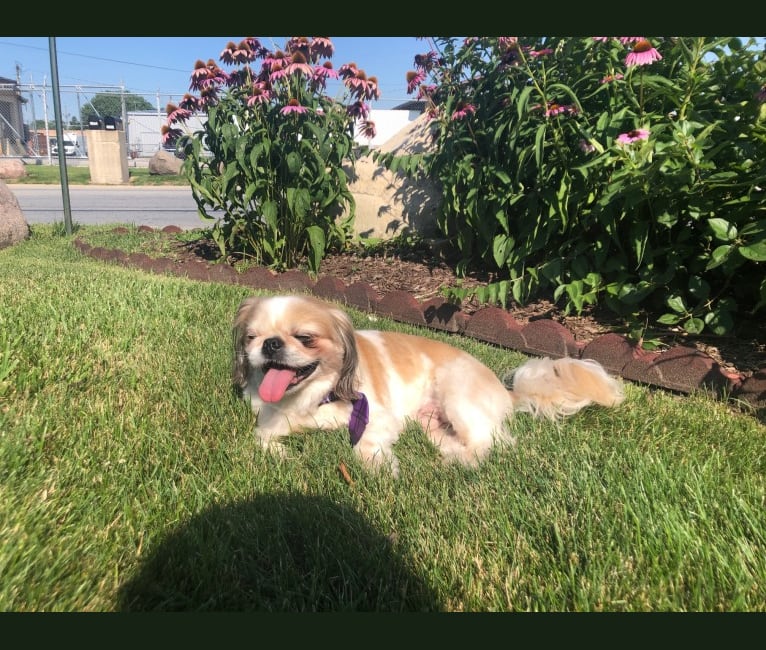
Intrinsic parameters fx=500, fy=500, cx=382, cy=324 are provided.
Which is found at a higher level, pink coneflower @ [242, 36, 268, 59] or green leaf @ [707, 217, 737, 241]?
pink coneflower @ [242, 36, 268, 59]

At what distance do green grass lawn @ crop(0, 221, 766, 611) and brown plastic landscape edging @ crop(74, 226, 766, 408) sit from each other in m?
0.25

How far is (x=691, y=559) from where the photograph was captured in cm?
162

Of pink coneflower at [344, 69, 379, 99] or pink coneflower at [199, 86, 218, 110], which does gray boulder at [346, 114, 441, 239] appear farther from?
pink coneflower at [199, 86, 218, 110]

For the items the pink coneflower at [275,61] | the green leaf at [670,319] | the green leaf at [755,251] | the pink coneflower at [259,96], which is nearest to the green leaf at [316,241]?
the pink coneflower at [259,96]

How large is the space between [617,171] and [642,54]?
0.73m

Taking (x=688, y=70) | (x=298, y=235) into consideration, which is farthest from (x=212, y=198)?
(x=688, y=70)

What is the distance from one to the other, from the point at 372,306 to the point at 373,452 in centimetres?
258

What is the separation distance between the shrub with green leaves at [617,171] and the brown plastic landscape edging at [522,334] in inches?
10.8

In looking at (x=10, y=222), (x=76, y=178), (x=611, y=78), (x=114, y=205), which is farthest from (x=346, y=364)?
(x=76, y=178)

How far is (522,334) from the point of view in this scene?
3953mm

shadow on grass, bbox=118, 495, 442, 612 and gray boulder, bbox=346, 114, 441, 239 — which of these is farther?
gray boulder, bbox=346, 114, 441, 239

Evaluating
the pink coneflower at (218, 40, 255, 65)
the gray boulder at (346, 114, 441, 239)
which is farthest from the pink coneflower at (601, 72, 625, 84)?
the pink coneflower at (218, 40, 255, 65)

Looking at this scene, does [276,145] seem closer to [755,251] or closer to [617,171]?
[617,171]

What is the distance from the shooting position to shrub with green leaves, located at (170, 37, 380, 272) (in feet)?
18.1
